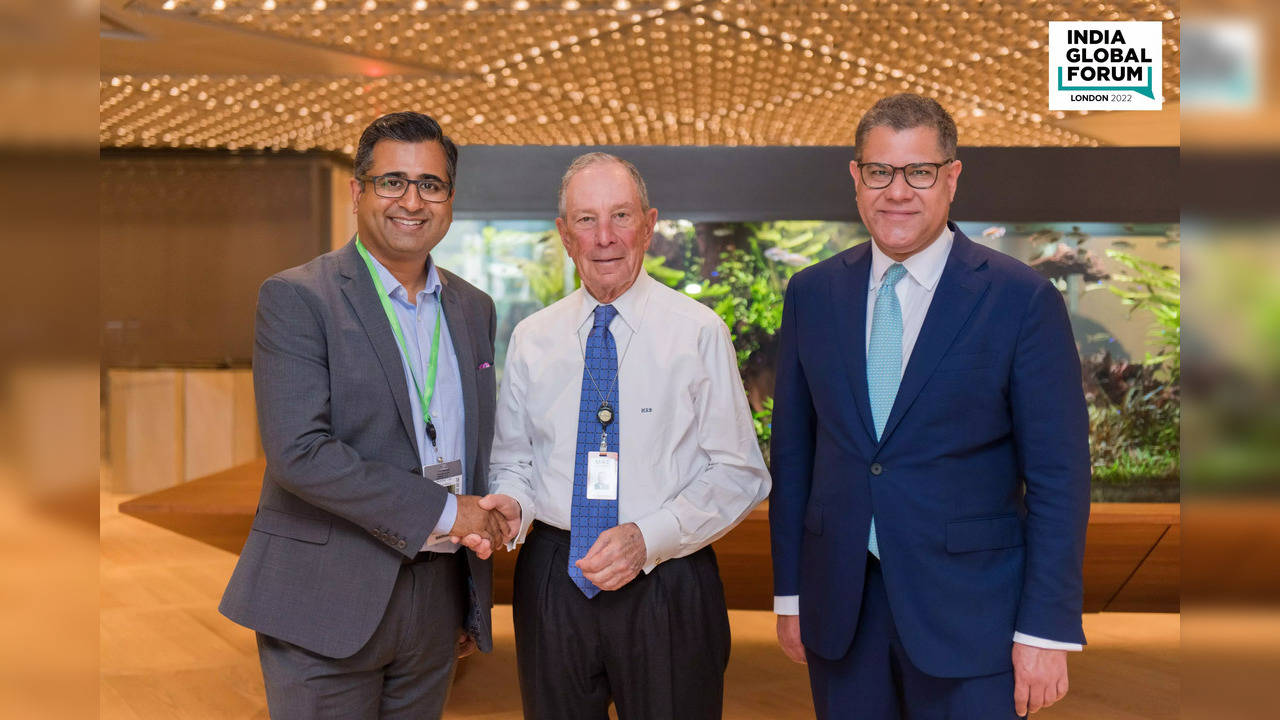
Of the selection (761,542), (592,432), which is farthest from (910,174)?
(761,542)

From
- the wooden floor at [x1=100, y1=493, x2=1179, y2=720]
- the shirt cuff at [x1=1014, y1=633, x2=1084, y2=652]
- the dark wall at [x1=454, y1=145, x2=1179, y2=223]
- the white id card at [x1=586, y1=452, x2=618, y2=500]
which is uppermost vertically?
the dark wall at [x1=454, y1=145, x2=1179, y2=223]

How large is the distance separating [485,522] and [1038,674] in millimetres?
1094

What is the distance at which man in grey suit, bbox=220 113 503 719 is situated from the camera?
1946mm

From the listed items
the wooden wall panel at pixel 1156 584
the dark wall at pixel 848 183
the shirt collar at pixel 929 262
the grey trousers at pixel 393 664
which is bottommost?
the wooden wall panel at pixel 1156 584

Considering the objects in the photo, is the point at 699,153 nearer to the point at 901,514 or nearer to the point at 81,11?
the point at 901,514

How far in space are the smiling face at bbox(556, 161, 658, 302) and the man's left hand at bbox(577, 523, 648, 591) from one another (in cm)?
53

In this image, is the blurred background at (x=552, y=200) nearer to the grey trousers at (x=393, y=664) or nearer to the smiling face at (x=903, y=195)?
the smiling face at (x=903, y=195)

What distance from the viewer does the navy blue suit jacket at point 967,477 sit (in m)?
1.80

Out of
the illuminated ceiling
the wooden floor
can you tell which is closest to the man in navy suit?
the wooden floor

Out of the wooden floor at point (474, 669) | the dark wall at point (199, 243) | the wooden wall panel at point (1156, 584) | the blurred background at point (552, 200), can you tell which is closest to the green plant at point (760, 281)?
the blurred background at point (552, 200)

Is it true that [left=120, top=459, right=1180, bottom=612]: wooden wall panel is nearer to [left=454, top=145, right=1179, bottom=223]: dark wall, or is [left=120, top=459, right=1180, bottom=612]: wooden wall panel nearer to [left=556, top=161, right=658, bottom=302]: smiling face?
[left=454, top=145, right=1179, bottom=223]: dark wall

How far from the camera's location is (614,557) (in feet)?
6.46

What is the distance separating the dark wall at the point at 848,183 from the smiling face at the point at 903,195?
3613 mm

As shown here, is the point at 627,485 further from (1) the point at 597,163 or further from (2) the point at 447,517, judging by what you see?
(1) the point at 597,163
